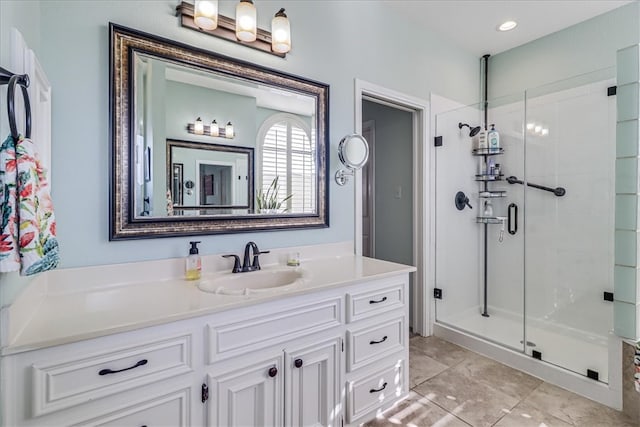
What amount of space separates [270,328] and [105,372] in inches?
22.7

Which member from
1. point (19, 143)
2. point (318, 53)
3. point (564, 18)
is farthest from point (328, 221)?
point (564, 18)

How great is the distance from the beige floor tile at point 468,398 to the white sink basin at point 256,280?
1157 mm

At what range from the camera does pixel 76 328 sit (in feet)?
3.20

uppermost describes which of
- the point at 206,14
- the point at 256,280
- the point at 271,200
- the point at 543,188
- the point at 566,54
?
the point at 566,54

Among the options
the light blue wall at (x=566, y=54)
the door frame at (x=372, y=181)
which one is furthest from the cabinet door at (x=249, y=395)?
the light blue wall at (x=566, y=54)

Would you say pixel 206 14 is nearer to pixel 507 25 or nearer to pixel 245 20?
pixel 245 20

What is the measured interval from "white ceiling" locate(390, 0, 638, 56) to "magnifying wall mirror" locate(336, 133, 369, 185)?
121 centimetres

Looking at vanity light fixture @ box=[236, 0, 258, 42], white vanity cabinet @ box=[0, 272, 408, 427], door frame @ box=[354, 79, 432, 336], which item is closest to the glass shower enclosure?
door frame @ box=[354, 79, 432, 336]

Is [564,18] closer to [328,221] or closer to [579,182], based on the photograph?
[579,182]

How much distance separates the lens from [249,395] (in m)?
1.28

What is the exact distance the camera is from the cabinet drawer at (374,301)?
1.60 meters

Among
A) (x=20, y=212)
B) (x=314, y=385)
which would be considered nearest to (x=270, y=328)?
(x=314, y=385)

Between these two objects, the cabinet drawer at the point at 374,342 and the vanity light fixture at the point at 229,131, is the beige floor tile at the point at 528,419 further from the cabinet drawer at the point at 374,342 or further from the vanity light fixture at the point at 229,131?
the vanity light fixture at the point at 229,131

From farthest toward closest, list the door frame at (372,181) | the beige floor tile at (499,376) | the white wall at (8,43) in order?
the door frame at (372,181)
the beige floor tile at (499,376)
the white wall at (8,43)
